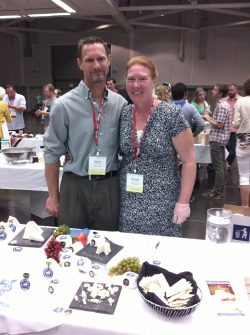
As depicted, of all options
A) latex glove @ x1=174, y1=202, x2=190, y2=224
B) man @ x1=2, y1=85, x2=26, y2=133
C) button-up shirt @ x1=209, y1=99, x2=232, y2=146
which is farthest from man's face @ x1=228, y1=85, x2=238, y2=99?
latex glove @ x1=174, y1=202, x2=190, y2=224

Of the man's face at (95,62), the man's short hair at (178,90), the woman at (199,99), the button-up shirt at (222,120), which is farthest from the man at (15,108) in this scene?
the man's face at (95,62)

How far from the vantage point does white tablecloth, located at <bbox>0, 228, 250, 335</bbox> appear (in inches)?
36.7

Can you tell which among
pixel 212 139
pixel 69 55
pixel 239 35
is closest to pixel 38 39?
pixel 69 55

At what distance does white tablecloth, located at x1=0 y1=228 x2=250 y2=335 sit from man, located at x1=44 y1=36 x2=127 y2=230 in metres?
0.41

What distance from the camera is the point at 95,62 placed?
1543 millimetres

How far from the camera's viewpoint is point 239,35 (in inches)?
457

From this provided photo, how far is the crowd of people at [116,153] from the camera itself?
1536 mm

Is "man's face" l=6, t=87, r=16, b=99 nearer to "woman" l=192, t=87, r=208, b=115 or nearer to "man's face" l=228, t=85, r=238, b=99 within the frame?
"woman" l=192, t=87, r=208, b=115

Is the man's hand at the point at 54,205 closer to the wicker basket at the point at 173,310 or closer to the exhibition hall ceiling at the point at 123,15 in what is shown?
the wicker basket at the point at 173,310

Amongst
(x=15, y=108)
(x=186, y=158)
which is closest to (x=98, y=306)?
(x=186, y=158)

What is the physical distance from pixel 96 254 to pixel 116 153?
2.09ft

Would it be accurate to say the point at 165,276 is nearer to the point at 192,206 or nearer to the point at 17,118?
the point at 192,206

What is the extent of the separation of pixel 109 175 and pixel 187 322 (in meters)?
0.91

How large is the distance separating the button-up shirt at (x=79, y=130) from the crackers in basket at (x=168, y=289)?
0.73 meters
